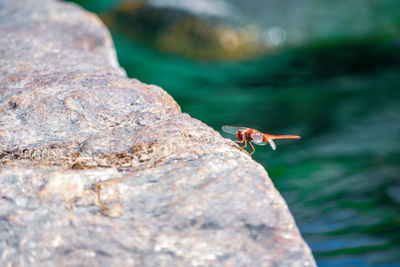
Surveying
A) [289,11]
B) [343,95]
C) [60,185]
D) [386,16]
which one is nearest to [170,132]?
[60,185]

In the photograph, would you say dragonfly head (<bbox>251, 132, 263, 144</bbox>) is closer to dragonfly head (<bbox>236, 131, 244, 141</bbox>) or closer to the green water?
dragonfly head (<bbox>236, 131, 244, 141</bbox>)

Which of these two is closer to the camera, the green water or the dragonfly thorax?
the dragonfly thorax

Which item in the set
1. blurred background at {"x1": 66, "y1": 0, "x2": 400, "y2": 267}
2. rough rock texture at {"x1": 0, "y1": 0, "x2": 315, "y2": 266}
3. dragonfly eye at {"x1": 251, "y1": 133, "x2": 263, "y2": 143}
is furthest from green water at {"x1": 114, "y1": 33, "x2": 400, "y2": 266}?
rough rock texture at {"x1": 0, "y1": 0, "x2": 315, "y2": 266}

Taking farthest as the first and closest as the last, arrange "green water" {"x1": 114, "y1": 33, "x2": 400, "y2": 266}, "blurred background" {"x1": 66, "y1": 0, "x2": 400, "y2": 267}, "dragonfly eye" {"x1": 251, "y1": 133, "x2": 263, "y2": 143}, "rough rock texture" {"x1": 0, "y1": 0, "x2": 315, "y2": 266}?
"blurred background" {"x1": 66, "y1": 0, "x2": 400, "y2": 267}, "green water" {"x1": 114, "y1": 33, "x2": 400, "y2": 266}, "dragonfly eye" {"x1": 251, "y1": 133, "x2": 263, "y2": 143}, "rough rock texture" {"x1": 0, "y1": 0, "x2": 315, "y2": 266}

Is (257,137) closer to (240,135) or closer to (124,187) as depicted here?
(240,135)

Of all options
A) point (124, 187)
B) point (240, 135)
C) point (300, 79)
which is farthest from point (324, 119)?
point (124, 187)
